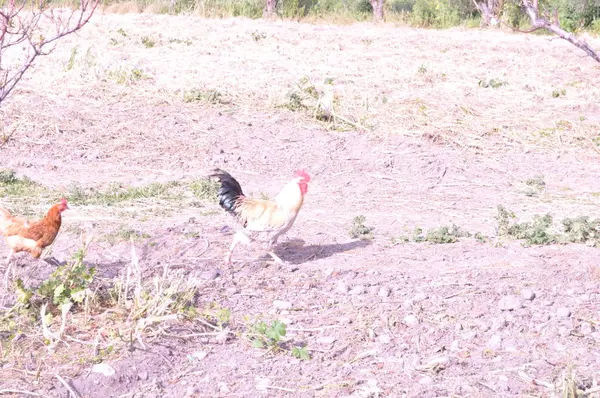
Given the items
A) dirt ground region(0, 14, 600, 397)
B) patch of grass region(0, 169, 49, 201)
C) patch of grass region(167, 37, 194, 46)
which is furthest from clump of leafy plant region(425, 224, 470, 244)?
patch of grass region(167, 37, 194, 46)

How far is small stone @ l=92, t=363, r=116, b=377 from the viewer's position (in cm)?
395

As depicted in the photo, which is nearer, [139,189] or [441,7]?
[139,189]

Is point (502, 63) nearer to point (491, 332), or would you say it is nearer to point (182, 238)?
point (182, 238)

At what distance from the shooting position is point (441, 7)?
29172 mm

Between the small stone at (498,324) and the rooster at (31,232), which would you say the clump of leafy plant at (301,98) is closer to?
the rooster at (31,232)

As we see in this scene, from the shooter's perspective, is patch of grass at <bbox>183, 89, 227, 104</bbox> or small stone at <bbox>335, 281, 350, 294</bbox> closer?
small stone at <bbox>335, 281, 350, 294</bbox>

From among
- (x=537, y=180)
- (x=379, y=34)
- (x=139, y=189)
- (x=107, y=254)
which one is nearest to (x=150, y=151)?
(x=139, y=189)

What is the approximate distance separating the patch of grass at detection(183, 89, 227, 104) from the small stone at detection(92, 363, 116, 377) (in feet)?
24.7

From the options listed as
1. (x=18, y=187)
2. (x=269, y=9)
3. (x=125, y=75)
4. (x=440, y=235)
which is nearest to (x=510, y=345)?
(x=440, y=235)

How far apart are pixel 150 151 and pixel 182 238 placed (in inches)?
143

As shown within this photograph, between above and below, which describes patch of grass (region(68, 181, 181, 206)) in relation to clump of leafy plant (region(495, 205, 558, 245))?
below

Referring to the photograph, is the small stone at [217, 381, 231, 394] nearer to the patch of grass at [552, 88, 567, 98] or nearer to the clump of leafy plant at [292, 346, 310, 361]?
the clump of leafy plant at [292, 346, 310, 361]

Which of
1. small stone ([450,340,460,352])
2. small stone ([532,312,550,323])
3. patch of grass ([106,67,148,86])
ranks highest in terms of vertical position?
patch of grass ([106,67,148,86])

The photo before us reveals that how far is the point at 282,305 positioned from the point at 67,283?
128 centimetres
